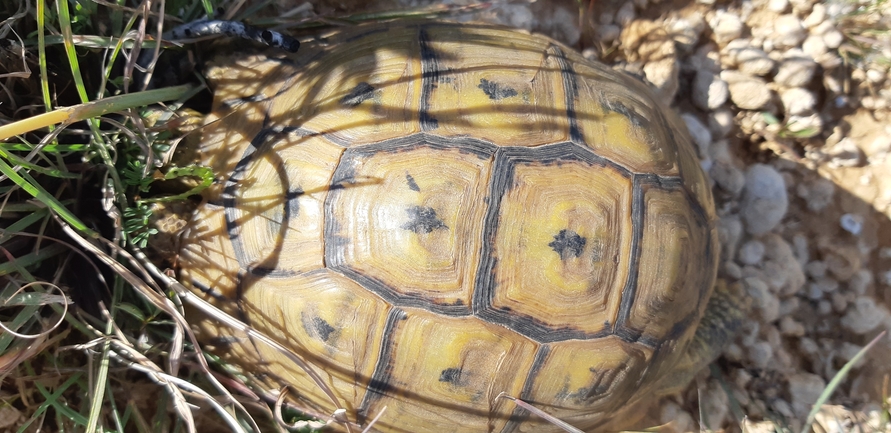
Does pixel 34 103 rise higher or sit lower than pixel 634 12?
lower

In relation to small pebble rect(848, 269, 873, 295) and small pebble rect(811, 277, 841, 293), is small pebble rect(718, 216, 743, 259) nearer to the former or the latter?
small pebble rect(811, 277, 841, 293)

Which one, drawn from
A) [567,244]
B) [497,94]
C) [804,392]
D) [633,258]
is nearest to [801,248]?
[804,392]

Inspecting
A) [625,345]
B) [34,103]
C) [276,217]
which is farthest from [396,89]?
[34,103]

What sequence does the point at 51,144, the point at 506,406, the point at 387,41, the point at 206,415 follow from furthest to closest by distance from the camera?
the point at 206,415 < the point at 387,41 < the point at 506,406 < the point at 51,144

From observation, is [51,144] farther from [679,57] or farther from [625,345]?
[679,57]

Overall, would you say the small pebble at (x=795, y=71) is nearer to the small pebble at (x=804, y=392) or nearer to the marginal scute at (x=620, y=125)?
the marginal scute at (x=620, y=125)
